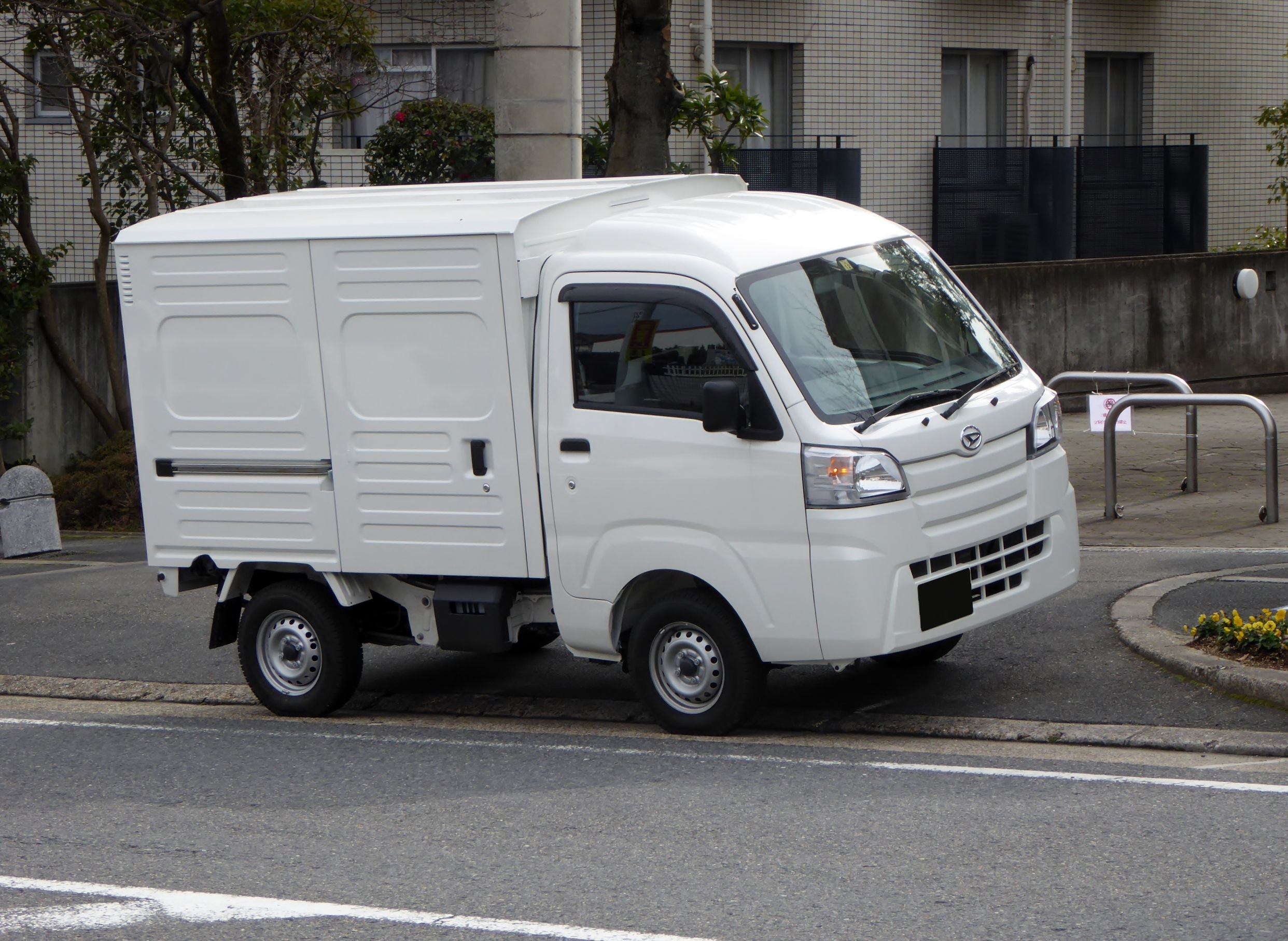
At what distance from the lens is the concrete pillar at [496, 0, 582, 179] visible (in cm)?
1085

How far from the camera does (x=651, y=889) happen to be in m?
5.50

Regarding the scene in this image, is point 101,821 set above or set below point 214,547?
below

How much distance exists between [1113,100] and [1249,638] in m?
19.0

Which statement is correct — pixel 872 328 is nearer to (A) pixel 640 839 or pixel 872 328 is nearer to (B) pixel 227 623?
(A) pixel 640 839

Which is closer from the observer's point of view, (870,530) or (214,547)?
(870,530)

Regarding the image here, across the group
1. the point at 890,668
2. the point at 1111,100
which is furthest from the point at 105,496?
the point at 1111,100

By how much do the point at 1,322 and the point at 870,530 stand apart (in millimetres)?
12572

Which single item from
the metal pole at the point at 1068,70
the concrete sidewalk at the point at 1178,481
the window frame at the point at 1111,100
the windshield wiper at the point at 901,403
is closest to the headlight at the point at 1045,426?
the windshield wiper at the point at 901,403

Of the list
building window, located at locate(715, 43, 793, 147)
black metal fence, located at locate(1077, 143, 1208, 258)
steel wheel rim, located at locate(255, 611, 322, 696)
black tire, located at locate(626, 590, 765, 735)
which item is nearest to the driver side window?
black tire, located at locate(626, 590, 765, 735)

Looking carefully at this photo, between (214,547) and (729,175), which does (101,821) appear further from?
(729,175)

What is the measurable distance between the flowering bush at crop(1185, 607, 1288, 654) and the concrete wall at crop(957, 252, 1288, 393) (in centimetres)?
1164

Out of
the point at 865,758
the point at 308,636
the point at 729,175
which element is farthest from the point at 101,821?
the point at 729,175

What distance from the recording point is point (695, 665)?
755 centimetres

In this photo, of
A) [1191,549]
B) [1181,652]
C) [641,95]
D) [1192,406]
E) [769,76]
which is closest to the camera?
[1181,652]
